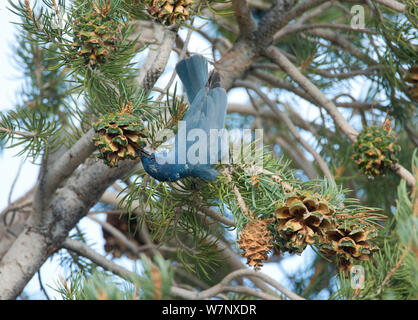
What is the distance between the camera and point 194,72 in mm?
1169

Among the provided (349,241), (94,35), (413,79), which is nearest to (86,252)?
(94,35)

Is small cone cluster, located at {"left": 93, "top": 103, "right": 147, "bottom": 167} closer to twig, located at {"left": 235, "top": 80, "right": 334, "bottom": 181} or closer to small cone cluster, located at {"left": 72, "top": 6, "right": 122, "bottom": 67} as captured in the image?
small cone cluster, located at {"left": 72, "top": 6, "right": 122, "bottom": 67}

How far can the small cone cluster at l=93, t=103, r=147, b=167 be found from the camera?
A: 873 mm

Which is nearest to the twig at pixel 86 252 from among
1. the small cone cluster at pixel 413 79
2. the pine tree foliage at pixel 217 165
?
the pine tree foliage at pixel 217 165

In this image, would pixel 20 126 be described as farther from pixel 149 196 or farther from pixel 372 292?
pixel 372 292

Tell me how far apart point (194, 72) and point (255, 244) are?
506 mm

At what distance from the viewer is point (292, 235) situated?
2.78 feet

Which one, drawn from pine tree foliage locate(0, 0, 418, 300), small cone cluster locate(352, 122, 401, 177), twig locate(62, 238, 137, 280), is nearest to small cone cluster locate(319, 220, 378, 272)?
Result: pine tree foliage locate(0, 0, 418, 300)

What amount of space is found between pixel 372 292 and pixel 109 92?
2.21 ft

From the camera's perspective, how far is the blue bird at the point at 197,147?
0.95 m

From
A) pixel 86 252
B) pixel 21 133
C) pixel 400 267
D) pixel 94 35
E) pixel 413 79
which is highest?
pixel 413 79

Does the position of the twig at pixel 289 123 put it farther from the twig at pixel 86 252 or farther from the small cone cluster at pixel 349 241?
the twig at pixel 86 252

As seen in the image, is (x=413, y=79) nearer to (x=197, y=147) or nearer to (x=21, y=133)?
(x=197, y=147)

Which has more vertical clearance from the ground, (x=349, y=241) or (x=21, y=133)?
(x=21, y=133)
